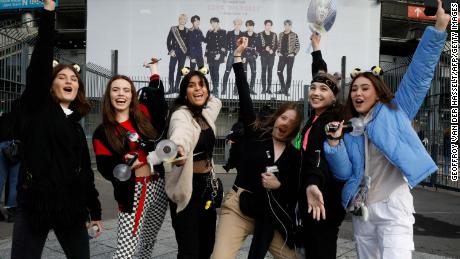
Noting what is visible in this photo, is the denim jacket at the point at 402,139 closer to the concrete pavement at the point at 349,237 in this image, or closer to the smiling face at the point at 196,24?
the concrete pavement at the point at 349,237

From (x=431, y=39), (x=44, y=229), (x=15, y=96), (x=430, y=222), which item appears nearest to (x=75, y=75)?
(x=44, y=229)

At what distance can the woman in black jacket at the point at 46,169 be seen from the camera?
269 cm

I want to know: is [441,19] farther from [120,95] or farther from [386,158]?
[120,95]

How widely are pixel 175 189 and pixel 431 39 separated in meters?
2.10

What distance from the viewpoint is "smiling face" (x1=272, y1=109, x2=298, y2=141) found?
3.18 m

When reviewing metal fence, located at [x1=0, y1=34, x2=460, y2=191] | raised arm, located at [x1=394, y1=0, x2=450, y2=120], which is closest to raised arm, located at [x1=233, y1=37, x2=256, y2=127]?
raised arm, located at [x1=394, y1=0, x2=450, y2=120]

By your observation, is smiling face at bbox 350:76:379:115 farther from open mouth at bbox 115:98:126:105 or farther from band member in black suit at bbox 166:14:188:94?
band member in black suit at bbox 166:14:188:94

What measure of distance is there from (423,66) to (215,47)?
1834cm

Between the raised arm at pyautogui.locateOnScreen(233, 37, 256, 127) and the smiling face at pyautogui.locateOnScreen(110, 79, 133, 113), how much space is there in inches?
37.5

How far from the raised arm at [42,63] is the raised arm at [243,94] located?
1.55 m

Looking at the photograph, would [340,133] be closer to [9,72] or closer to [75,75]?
[75,75]

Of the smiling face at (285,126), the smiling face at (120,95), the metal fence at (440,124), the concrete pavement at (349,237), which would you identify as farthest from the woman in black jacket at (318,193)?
the metal fence at (440,124)

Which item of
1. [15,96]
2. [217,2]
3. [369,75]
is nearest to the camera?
[369,75]

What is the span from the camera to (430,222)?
7.15 metres
